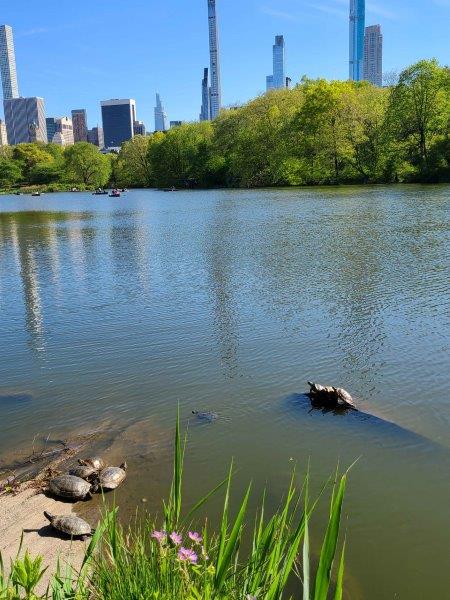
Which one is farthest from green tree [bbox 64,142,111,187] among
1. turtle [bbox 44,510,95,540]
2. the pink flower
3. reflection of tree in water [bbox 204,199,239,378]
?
the pink flower

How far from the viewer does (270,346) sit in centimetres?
1052

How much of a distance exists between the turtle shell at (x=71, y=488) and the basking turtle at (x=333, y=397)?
3434 mm

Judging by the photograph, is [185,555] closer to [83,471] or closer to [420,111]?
[83,471]

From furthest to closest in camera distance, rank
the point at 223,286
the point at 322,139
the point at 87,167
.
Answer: the point at 87,167 → the point at 322,139 → the point at 223,286

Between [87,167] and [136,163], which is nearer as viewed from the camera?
[136,163]

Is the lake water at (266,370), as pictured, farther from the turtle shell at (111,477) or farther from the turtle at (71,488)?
the turtle at (71,488)

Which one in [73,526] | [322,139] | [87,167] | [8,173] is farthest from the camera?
[8,173]

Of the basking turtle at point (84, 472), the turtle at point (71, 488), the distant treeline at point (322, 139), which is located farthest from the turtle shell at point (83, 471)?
the distant treeline at point (322, 139)

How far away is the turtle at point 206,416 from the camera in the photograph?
25.2 feet

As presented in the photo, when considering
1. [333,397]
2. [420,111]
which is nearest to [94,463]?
[333,397]

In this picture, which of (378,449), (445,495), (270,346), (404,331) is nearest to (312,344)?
(270,346)

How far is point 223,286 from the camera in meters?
16.0

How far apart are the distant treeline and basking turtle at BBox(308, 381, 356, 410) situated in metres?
57.8

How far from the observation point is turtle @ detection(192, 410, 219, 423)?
767 cm
